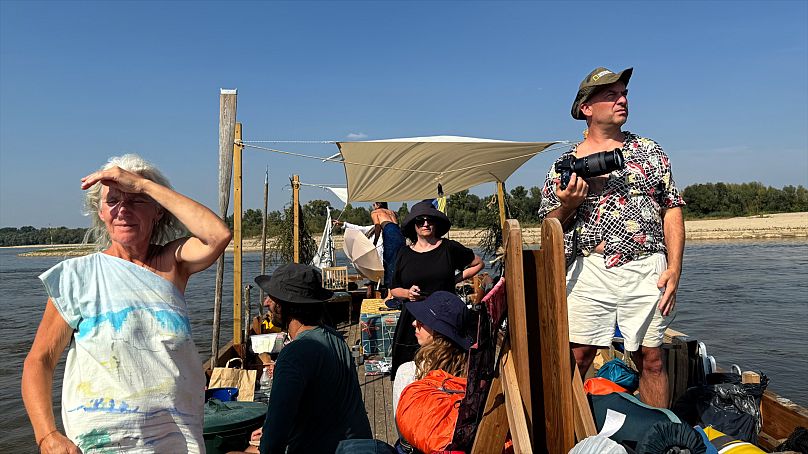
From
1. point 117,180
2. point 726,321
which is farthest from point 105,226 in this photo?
point 726,321

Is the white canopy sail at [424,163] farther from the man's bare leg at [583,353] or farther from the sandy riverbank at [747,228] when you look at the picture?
the sandy riverbank at [747,228]

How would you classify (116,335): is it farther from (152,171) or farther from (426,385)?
(426,385)

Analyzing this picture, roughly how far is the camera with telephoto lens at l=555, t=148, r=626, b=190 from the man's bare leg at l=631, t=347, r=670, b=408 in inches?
31.9

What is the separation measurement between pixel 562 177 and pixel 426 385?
93 centimetres

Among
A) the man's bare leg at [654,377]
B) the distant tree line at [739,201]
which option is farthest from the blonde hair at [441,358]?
the distant tree line at [739,201]

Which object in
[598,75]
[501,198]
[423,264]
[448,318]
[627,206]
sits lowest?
[448,318]

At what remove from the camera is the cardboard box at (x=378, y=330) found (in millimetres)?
6200

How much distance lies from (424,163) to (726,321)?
10.3 m

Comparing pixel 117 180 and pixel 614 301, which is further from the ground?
pixel 117 180

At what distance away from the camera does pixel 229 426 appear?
2.69 metres

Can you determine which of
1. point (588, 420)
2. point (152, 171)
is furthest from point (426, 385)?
point (152, 171)

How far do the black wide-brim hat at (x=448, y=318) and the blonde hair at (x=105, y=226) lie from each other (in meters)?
1.07

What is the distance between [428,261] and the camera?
15.5 feet

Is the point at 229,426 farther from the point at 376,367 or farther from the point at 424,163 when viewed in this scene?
the point at 424,163
